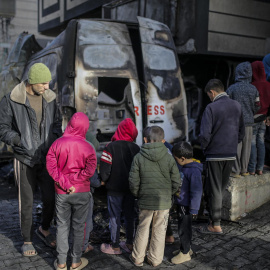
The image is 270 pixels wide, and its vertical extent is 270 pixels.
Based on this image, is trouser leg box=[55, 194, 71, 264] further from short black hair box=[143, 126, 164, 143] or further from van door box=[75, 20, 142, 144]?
van door box=[75, 20, 142, 144]

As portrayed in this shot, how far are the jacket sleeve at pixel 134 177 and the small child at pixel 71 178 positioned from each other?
367 mm

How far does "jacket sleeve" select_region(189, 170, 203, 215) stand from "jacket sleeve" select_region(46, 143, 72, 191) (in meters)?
1.17

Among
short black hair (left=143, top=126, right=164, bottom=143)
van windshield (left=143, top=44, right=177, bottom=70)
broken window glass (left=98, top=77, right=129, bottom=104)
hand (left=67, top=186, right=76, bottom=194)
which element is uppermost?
van windshield (left=143, top=44, right=177, bottom=70)

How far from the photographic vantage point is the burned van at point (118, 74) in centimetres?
508

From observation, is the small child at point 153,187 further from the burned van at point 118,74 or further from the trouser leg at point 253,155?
the trouser leg at point 253,155

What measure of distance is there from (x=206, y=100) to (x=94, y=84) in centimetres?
494

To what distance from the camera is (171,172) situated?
11.1 feet

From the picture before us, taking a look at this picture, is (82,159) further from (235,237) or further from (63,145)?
(235,237)

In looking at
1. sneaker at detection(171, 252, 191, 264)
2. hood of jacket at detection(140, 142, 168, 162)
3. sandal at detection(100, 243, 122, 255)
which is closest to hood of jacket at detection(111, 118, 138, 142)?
hood of jacket at detection(140, 142, 168, 162)

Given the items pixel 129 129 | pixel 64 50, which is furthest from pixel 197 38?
pixel 129 129

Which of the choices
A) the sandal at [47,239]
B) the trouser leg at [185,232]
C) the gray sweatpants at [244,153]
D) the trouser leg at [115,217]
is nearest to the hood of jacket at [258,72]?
the gray sweatpants at [244,153]

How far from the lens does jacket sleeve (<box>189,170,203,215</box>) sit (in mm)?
3441

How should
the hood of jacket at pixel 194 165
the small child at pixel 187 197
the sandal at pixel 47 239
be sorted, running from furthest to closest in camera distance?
1. the sandal at pixel 47 239
2. the hood of jacket at pixel 194 165
3. the small child at pixel 187 197

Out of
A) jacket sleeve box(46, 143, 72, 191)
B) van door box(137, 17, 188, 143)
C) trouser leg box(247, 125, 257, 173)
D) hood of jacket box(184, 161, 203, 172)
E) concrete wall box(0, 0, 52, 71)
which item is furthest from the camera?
concrete wall box(0, 0, 52, 71)
